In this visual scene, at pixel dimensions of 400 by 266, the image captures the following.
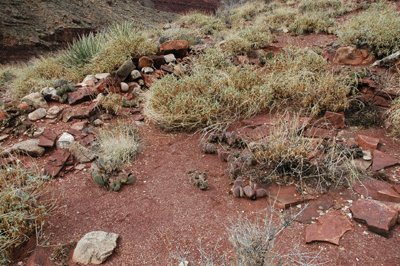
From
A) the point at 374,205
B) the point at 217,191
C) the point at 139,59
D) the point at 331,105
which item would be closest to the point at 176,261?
the point at 217,191

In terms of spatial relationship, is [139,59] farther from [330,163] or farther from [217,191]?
[330,163]

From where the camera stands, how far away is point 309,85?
370 cm

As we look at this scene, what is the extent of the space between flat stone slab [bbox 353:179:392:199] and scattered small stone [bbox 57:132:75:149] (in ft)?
11.4

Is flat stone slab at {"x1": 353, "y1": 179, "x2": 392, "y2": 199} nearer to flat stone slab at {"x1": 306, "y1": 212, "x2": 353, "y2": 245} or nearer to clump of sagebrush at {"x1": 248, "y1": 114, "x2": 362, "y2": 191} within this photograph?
clump of sagebrush at {"x1": 248, "y1": 114, "x2": 362, "y2": 191}

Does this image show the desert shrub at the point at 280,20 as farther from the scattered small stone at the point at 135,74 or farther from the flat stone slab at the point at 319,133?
the flat stone slab at the point at 319,133

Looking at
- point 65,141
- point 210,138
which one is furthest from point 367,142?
point 65,141

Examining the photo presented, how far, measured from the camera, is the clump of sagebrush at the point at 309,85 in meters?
3.44

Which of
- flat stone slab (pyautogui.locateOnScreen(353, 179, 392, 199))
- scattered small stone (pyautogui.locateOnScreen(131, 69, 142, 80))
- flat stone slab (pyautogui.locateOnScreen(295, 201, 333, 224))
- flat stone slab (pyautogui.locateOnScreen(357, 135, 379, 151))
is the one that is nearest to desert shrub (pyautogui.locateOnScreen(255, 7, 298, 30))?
scattered small stone (pyautogui.locateOnScreen(131, 69, 142, 80))

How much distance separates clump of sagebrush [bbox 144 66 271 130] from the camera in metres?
3.58

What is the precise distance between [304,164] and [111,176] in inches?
83.3

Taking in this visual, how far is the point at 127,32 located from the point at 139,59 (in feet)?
5.04

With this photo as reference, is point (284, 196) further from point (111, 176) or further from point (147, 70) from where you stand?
point (147, 70)

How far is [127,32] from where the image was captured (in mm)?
6266

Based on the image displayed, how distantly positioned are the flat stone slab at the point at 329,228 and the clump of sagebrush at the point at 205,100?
1751mm
